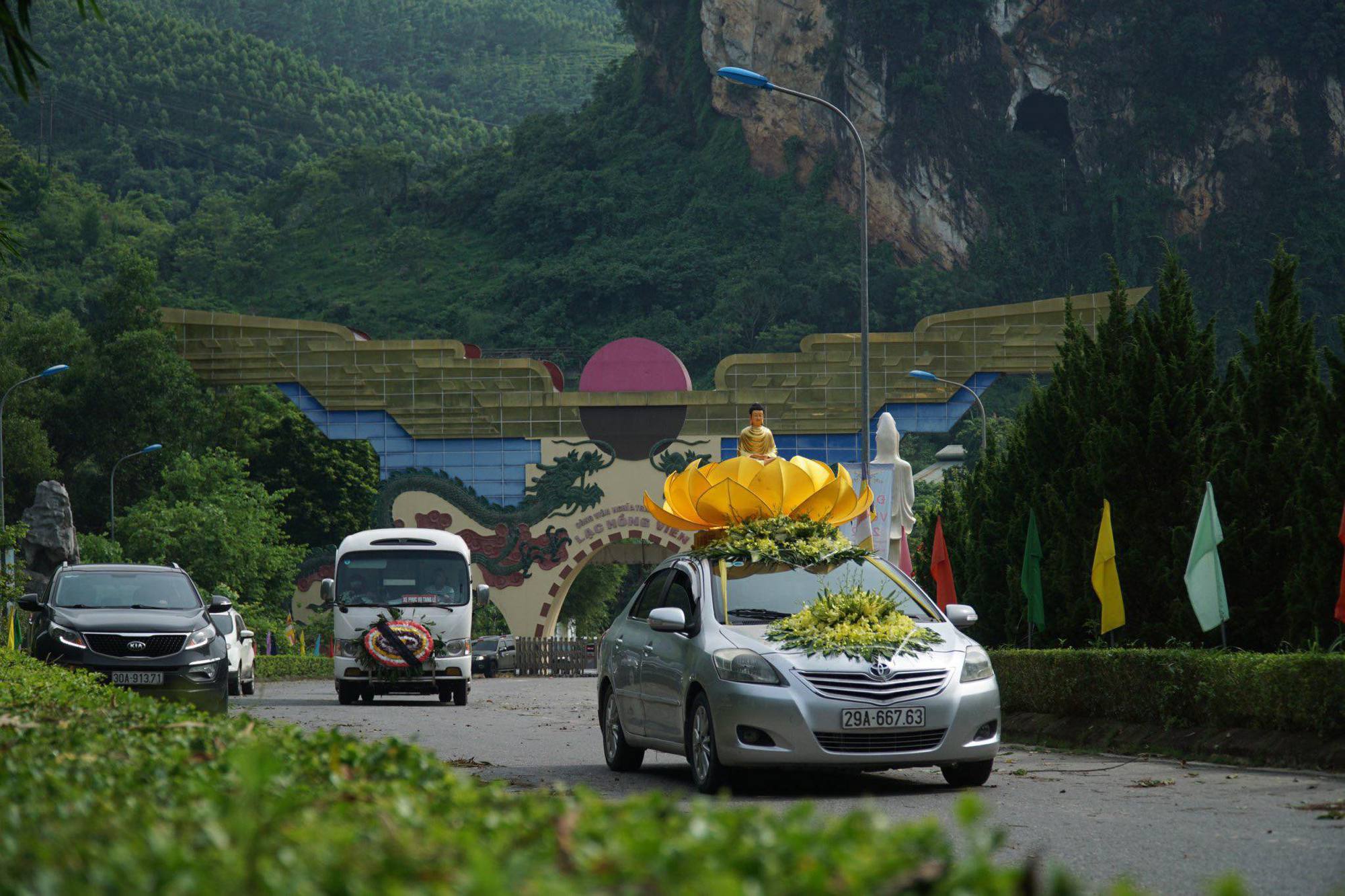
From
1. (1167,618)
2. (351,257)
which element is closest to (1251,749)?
(1167,618)

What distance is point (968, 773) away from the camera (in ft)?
38.0

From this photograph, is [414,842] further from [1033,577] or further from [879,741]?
[1033,577]

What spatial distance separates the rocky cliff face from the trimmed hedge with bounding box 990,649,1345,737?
273ft

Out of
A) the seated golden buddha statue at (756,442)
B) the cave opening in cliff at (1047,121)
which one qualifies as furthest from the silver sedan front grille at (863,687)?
the cave opening in cliff at (1047,121)

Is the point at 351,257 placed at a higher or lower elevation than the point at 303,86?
lower

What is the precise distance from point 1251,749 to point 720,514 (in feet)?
13.8

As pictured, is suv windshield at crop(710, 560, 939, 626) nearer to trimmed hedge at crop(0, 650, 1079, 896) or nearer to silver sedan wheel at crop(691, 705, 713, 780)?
silver sedan wheel at crop(691, 705, 713, 780)

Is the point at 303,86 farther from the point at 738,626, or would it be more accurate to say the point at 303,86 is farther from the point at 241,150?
the point at 738,626

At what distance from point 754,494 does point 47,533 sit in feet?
117

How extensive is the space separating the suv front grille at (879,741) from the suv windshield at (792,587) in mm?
1211

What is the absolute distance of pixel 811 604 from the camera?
11.9 metres

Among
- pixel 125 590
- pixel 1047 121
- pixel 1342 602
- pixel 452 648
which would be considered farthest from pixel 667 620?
pixel 1047 121

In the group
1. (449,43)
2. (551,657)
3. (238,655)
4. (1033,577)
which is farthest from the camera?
(449,43)

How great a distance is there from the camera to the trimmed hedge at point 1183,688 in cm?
1225
